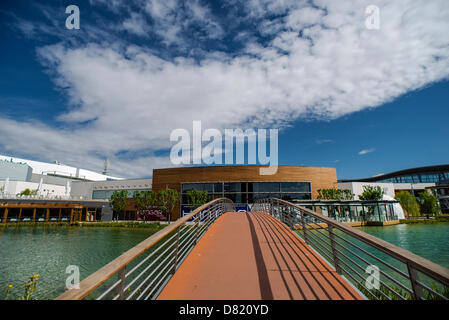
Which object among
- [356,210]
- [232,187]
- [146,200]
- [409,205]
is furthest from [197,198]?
[409,205]

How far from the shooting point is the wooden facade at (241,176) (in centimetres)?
3556

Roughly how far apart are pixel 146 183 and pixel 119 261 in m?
45.2

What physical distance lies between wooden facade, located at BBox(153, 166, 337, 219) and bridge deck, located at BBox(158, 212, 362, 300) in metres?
30.2

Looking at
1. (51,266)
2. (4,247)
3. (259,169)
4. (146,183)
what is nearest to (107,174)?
(146,183)

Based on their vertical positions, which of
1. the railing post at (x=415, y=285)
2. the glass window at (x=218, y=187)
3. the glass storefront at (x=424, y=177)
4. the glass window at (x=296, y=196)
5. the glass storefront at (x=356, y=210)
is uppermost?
the glass storefront at (x=424, y=177)

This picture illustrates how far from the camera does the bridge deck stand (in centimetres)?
298

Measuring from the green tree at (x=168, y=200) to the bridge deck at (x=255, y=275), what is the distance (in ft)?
101

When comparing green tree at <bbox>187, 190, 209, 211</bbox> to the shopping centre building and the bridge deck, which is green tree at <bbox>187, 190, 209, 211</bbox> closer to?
A: the shopping centre building

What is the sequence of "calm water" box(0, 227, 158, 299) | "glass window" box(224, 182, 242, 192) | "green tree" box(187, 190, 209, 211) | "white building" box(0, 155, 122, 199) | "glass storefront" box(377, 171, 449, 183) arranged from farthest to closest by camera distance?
"glass storefront" box(377, 171, 449, 183)
"white building" box(0, 155, 122, 199)
"glass window" box(224, 182, 242, 192)
"green tree" box(187, 190, 209, 211)
"calm water" box(0, 227, 158, 299)

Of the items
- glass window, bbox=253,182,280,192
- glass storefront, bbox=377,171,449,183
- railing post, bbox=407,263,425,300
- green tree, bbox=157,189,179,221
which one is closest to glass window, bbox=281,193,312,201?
glass window, bbox=253,182,280,192

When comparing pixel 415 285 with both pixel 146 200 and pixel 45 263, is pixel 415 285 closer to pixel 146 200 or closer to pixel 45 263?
pixel 45 263

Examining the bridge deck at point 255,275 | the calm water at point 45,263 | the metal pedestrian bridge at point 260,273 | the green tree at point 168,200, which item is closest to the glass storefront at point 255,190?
the green tree at point 168,200

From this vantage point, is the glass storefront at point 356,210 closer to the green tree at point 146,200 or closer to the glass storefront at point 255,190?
the glass storefront at point 255,190
